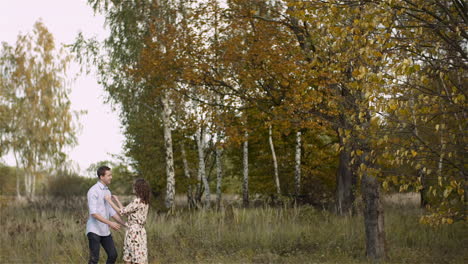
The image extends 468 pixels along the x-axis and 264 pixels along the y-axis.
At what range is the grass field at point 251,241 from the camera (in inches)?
450

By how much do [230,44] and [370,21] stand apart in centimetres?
824

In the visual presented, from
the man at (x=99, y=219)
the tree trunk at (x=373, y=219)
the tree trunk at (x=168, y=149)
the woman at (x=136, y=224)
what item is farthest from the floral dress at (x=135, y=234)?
the tree trunk at (x=168, y=149)

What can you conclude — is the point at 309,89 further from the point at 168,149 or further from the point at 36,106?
the point at 36,106

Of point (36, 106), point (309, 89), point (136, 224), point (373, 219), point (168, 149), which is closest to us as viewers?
point (136, 224)

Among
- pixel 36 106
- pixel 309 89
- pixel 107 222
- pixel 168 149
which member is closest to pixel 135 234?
pixel 107 222

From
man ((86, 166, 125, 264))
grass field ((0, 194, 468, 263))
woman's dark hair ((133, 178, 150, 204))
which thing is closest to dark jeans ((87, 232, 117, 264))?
man ((86, 166, 125, 264))

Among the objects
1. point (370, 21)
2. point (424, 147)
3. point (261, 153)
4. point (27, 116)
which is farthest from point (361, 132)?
point (27, 116)

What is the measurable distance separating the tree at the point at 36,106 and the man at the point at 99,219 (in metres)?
30.7

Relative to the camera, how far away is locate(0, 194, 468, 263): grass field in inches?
450

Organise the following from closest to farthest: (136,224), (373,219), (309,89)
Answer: (136,224) → (373,219) → (309,89)

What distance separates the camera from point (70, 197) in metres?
25.8

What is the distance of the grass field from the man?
3205 mm

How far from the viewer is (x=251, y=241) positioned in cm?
1262

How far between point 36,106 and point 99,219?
31.4 metres
